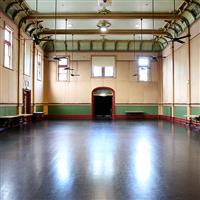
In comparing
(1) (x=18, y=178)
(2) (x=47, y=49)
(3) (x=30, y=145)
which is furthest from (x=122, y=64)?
(1) (x=18, y=178)

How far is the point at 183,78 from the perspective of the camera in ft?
46.9

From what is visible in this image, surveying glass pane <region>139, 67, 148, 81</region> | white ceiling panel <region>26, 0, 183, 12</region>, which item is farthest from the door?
glass pane <region>139, 67, 148, 81</region>

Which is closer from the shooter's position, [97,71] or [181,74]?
[181,74]

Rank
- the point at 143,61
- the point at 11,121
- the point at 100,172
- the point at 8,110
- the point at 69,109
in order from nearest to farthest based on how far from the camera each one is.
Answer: the point at 100,172
the point at 8,110
the point at 11,121
the point at 69,109
the point at 143,61

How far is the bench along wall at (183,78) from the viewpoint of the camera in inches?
487

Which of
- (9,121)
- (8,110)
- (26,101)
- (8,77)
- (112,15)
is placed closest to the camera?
(9,121)

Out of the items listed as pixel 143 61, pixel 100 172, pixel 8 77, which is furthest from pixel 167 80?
pixel 100 172

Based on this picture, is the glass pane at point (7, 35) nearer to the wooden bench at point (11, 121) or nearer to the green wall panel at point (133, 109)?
the wooden bench at point (11, 121)

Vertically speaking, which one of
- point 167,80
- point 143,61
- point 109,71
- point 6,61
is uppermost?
point 143,61

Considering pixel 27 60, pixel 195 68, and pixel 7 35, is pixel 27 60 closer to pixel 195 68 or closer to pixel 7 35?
pixel 7 35

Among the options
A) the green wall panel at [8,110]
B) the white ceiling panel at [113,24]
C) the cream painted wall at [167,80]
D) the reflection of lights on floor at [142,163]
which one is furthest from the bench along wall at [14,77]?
the cream painted wall at [167,80]

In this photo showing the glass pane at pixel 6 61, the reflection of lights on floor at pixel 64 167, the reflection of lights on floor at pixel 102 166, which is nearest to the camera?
the reflection of lights on floor at pixel 64 167

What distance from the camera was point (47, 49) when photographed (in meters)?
19.5

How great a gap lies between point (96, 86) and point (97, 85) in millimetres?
96
